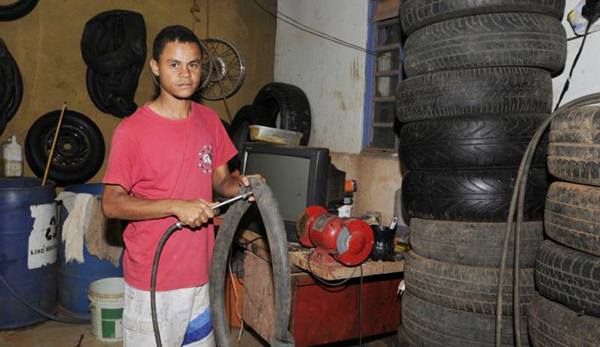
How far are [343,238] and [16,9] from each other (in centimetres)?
349

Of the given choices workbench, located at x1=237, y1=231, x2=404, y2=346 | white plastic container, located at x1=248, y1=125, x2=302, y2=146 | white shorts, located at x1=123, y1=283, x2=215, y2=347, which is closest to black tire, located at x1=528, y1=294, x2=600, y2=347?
workbench, located at x1=237, y1=231, x2=404, y2=346

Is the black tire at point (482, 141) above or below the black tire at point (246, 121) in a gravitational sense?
below

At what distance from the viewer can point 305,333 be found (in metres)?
2.66

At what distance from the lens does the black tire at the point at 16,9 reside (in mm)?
3930

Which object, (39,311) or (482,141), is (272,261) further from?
(39,311)

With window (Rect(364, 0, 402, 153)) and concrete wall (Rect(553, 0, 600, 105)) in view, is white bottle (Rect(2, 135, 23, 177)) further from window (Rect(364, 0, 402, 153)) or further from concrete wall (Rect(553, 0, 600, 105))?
concrete wall (Rect(553, 0, 600, 105))

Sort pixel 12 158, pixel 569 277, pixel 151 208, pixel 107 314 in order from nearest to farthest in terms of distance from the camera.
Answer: pixel 151 208
pixel 569 277
pixel 107 314
pixel 12 158

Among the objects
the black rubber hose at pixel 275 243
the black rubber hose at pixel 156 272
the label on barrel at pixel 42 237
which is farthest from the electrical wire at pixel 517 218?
the label on barrel at pixel 42 237

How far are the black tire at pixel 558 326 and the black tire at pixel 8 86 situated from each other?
4.08 m

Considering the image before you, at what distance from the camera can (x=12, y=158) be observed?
3887 mm

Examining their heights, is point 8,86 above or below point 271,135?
above

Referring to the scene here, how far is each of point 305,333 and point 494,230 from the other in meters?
1.18

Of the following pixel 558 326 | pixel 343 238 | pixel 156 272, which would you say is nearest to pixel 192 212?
pixel 156 272

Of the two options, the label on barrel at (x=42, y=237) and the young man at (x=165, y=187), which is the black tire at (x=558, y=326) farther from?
the label on barrel at (x=42, y=237)
